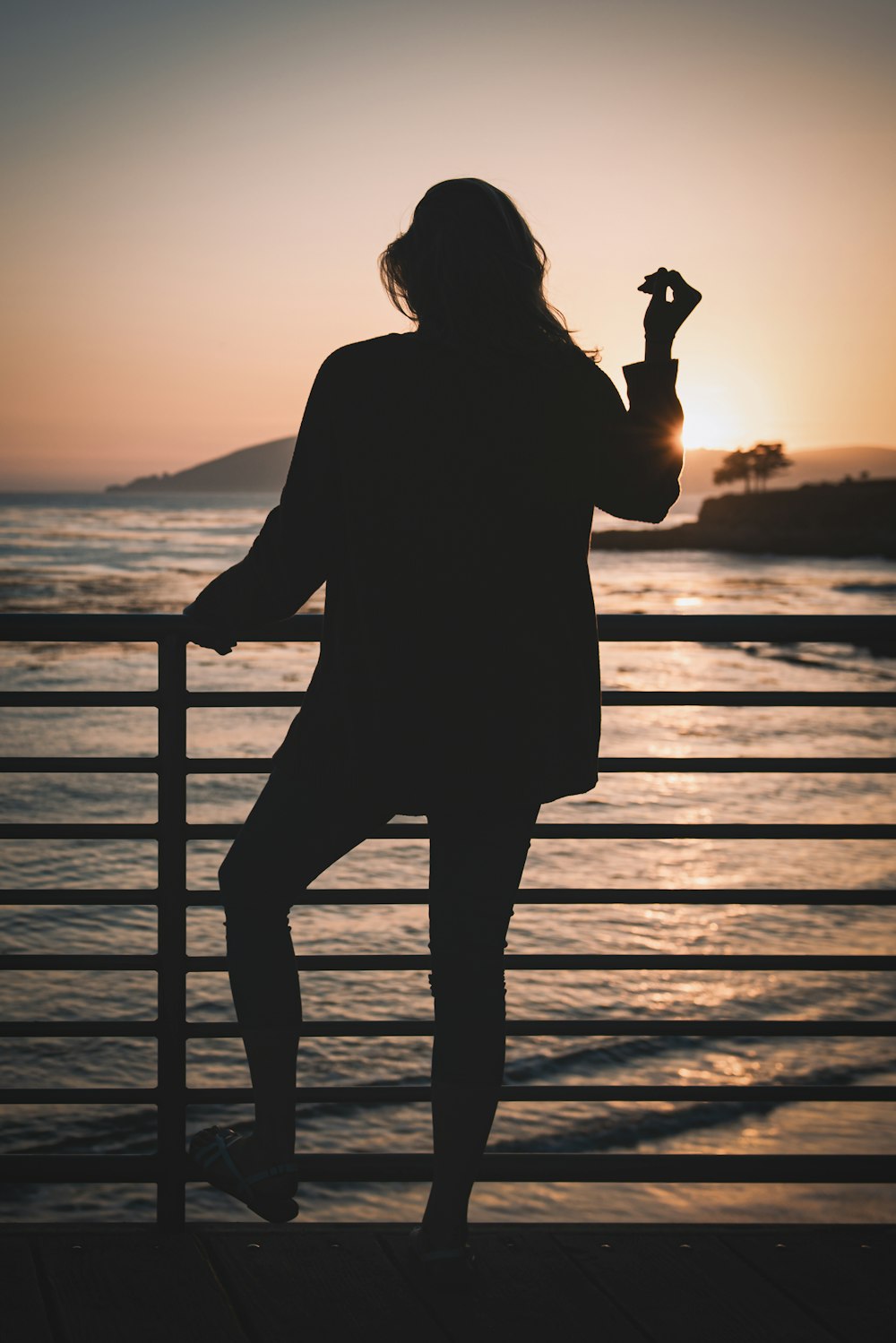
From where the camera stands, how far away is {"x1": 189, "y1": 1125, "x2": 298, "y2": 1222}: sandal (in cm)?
216

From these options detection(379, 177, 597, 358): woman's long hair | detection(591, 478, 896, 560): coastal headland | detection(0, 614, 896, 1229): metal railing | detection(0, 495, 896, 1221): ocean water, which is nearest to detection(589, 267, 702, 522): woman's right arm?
detection(379, 177, 597, 358): woman's long hair

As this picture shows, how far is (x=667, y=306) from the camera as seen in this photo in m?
2.04

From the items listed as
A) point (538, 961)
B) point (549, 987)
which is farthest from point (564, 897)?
point (549, 987)

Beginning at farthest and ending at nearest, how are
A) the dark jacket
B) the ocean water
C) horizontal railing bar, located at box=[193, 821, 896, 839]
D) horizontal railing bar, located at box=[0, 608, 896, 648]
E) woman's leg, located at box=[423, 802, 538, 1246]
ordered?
the ocean water, horizontal railing bar, located at box=[193, 821, 896, 839], horizontal railing bar, located at box=[0, 608, 896, 648], woman's leg, located at box=[423, 802, 538, 1246], the dark jacket

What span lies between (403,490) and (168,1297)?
1469 millimetres

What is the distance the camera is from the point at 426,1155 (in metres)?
2.47

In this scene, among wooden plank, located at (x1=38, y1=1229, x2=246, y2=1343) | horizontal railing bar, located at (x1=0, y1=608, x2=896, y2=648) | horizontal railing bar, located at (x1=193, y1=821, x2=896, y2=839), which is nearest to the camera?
wooden plank, located at (x1=38, y1=1229, x2=246, y2=1343)

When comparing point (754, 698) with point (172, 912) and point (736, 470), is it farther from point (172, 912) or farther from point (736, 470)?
point (736, 470)

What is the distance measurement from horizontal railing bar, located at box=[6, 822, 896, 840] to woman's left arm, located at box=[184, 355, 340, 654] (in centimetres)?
58

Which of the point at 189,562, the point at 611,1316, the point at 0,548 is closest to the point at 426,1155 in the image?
the point at 611,1316

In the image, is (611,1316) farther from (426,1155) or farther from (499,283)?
(499,283)

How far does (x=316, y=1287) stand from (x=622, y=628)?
1.34m

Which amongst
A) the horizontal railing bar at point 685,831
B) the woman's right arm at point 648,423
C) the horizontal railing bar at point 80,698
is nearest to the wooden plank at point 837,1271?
the horizontal railing bar at point 685,831

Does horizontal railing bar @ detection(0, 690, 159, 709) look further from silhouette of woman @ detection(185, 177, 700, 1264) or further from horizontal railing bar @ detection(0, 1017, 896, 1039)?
horizontal railing bar @ detection(0, 1017, 896, 1039)
